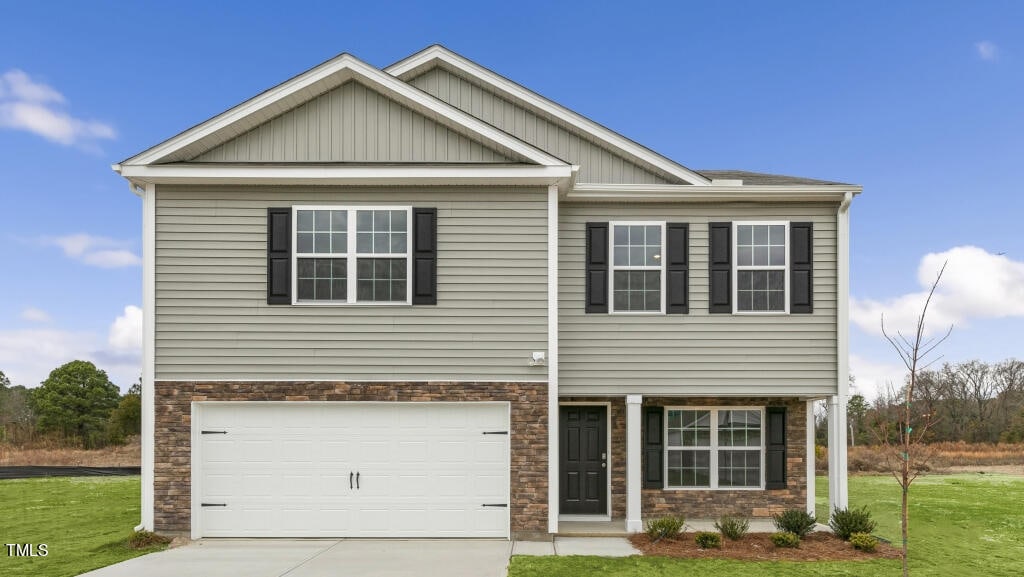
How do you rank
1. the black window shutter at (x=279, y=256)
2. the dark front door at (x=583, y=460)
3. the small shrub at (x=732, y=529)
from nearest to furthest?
the small shrub at (x=732, y=529), the black window shutter at (x=279, y=256), the dark front door at (x=583, y=460)

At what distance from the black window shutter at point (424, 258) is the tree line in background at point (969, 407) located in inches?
909

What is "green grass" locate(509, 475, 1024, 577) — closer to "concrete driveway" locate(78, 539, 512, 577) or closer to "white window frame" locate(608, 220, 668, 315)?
"concrete driveway" locate(78, 539, 512, 577)

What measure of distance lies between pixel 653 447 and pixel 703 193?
4.35 m

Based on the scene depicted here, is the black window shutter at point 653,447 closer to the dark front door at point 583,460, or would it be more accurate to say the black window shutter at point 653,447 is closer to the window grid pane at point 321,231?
the dark front door at point 583,460

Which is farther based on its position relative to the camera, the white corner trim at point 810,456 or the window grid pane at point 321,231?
the white corner trim at point 810,456

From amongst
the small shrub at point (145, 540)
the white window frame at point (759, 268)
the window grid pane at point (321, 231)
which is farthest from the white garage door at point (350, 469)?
the white window frame at point (759, 268)

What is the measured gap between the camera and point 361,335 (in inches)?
422

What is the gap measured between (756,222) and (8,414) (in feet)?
121

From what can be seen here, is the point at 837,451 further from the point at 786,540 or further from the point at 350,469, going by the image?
the point at 350,469

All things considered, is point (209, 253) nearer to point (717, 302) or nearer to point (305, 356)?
point (305, 356)

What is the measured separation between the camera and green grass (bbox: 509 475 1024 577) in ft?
29.3

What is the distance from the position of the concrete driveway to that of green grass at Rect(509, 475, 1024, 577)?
76 centimetres

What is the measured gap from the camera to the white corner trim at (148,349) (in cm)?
1061

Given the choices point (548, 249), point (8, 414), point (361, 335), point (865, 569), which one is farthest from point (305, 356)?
point (8, 414)
